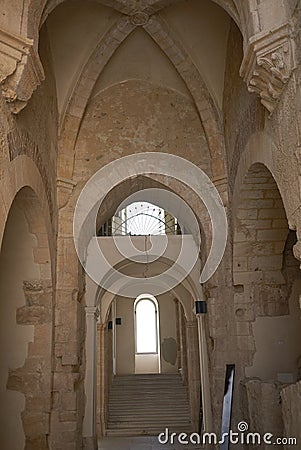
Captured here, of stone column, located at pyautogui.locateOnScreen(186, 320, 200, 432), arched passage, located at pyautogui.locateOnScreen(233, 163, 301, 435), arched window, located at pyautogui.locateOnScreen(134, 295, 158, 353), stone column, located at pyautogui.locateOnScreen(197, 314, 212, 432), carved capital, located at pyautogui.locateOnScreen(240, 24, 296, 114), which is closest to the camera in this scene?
carved capital, located at pyautogui.locateOnScreen(240, 24, 296, 114)

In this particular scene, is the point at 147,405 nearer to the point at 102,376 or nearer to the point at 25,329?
the point at 102,376

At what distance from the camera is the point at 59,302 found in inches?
262

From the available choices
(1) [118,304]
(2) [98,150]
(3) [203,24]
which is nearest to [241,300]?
(2) [98,150]

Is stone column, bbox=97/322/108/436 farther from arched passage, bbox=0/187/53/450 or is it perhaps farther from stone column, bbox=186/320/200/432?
arched passage, bbox=0/187/53/450

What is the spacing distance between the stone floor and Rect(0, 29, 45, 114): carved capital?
694 centimetres

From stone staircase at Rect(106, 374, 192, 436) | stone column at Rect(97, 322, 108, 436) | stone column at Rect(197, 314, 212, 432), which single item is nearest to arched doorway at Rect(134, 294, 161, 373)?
stone staircase at Rect(106, 374, 192, 436)

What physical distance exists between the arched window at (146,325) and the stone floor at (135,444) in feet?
27.7

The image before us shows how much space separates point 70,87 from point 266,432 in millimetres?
4994

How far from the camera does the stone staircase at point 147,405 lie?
1264 cm

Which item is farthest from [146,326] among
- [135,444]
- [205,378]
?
[205,378]

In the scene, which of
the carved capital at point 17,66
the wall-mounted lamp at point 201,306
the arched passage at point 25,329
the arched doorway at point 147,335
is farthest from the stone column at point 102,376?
the carved capital at point 17,66

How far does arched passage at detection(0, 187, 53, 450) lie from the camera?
6.03m

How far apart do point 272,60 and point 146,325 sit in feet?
55.3

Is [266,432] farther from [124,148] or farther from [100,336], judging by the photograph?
[100,336]
